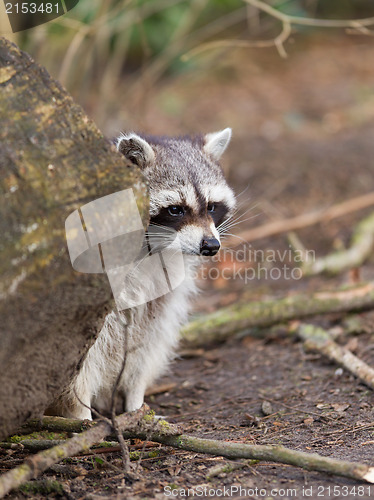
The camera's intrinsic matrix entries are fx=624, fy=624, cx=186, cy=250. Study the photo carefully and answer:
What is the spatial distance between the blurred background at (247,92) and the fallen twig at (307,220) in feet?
0.48

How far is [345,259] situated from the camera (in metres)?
6.93

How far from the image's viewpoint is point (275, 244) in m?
7.80

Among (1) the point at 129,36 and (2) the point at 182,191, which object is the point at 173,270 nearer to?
(2) the point at 182,191

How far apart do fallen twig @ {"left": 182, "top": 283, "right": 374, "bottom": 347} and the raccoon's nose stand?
6.14 ft

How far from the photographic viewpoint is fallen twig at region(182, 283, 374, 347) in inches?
223

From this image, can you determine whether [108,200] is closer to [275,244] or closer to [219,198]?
[219,198]

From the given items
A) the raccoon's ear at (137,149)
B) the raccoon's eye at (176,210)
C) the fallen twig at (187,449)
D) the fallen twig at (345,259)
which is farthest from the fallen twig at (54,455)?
the fallen twig at (345,259)

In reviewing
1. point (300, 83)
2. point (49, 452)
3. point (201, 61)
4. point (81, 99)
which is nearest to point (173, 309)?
point (49, 452)

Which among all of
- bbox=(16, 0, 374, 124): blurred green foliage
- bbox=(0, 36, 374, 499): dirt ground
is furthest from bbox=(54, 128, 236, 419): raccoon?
bbox=(16, 0, 374, 124): blurred green foliage

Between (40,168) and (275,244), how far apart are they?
17.3 feet

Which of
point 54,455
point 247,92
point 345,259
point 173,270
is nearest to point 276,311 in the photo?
point 345,259

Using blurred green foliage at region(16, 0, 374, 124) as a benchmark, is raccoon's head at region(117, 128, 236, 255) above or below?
below

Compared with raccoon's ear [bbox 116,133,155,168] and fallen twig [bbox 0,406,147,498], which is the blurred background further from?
fallen twig [bbox 0,406,147,498]

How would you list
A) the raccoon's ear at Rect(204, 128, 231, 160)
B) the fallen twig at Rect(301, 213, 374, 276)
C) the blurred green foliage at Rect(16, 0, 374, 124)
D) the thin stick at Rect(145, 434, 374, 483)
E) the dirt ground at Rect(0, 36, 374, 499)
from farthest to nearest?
the blurred green foliage at Rect(16, 0, 374, 124), the fallen twig at Rect(301, 213, 374, 276), the raccoon's ear at Rect(204, 128, 231, 160), the dirt ground at Rect(0, 36, 374, 499), the thin stick at Rect(145, 434, 374, 483)
